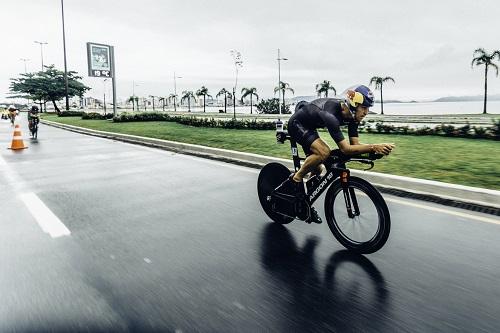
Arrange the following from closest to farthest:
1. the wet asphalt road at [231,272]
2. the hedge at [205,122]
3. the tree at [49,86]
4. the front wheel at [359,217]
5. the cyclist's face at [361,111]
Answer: the wet asphalt road at [231,272] → the front wheel at [359,217] → the cyclist's face at [361,111] → the hedge at [205,122] → the tree at [49,86]

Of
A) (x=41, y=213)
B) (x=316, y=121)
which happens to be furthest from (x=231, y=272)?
(x=41, y=213)

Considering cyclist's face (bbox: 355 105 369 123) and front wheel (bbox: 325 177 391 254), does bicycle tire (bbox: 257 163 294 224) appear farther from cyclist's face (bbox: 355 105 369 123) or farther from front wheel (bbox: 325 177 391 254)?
cyclist's face (bbox: 355 105 369 123)

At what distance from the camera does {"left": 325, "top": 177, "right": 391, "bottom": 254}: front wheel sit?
12.3 feet

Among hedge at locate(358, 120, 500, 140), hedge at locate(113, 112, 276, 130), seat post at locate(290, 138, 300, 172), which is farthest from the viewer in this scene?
hedge at locate(113, 112, 276, 130)

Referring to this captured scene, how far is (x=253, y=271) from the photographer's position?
3510mm

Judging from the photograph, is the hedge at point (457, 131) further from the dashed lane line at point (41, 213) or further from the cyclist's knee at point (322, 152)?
the dashed lane line at point (41, 213)

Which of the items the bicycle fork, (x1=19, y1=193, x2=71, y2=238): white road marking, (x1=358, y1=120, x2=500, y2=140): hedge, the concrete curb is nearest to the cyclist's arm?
the bicycle fork

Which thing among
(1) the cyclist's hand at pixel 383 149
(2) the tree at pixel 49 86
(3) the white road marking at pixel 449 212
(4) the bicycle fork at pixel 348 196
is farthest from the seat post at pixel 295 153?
(2) the tree at pixel 49 86

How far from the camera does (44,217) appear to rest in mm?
5305

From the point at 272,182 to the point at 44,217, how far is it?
314 centimetres

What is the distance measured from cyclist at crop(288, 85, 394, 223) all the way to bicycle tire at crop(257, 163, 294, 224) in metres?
0.36

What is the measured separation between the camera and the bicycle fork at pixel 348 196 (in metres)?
3.97

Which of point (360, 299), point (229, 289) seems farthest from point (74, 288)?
point (360, 299)

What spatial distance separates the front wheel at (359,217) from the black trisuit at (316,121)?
21.5 inches
